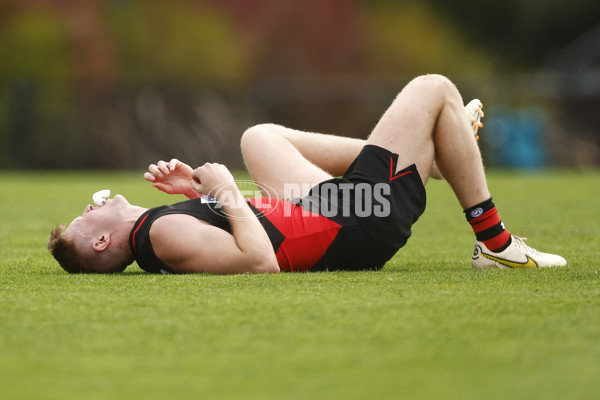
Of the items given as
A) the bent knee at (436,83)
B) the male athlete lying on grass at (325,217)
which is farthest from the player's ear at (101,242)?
the bent knee at (436,83)

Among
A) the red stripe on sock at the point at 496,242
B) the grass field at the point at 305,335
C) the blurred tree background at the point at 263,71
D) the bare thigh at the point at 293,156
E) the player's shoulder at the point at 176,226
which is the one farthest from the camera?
the blurred tree background at the point at 263,71

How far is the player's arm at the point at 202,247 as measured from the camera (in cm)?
292

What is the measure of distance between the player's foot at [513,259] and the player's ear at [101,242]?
137 cm

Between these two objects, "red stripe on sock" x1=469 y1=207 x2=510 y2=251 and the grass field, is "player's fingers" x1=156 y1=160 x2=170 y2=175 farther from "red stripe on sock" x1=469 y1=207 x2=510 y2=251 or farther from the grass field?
"red stripe on sock" x1=469 y1=207 x2=510 y2=251

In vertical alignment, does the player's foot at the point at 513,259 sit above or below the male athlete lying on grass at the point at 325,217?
below

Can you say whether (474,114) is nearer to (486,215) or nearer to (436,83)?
(436,83)

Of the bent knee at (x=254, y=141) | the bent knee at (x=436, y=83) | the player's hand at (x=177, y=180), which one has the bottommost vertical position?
the player's hand at (x=177, y=180)

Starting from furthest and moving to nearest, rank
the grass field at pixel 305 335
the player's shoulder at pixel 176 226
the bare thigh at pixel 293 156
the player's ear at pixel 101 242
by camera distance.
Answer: the bare thigh at pixel 293 156 → the player's ear at pixel 101 242 → the player's shoulder at pixel 176 226 → the grass field at pixel 305 335

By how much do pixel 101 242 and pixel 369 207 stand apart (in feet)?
3.20

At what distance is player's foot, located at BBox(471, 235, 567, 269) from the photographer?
3.17 m

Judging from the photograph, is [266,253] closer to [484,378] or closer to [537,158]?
[484,378]

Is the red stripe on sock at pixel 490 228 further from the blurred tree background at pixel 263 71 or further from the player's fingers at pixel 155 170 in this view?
the blurred tree background at pixel 263 71

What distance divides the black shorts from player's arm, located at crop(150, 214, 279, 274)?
253 millimetres

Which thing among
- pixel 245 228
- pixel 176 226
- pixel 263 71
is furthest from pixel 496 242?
pixel 263 71
